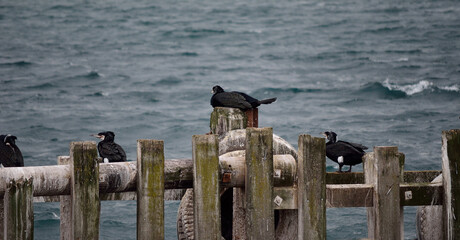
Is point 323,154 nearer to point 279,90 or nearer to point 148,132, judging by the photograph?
point 148,132

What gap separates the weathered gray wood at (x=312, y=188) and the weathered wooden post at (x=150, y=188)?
1.32 meters

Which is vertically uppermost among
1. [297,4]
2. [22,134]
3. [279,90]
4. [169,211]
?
[297,4]

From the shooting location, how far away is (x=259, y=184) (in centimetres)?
791

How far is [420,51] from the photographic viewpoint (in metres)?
36.8

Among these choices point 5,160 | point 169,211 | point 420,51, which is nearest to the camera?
point 5,160

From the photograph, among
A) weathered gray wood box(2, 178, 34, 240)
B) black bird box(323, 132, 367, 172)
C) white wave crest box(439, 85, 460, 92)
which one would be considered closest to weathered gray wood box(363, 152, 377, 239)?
black bird box(323, 132, 367, 172)

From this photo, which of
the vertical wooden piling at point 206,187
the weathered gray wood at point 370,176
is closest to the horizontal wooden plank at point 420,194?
the weathered gray wood at point 370,176

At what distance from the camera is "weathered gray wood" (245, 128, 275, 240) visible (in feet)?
25.9

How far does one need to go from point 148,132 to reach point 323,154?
1875 cm

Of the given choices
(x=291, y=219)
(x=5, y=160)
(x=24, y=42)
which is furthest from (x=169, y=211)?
(x=24, y=42)

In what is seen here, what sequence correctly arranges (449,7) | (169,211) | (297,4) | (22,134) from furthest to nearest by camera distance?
(297,4)
(449,7)
(22,134)
(169,211)

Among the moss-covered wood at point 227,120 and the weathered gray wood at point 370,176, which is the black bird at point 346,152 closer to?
the moss-covered wood at point 227,120

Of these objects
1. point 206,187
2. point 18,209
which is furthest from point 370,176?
point 18,209

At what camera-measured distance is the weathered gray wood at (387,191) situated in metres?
8.09
